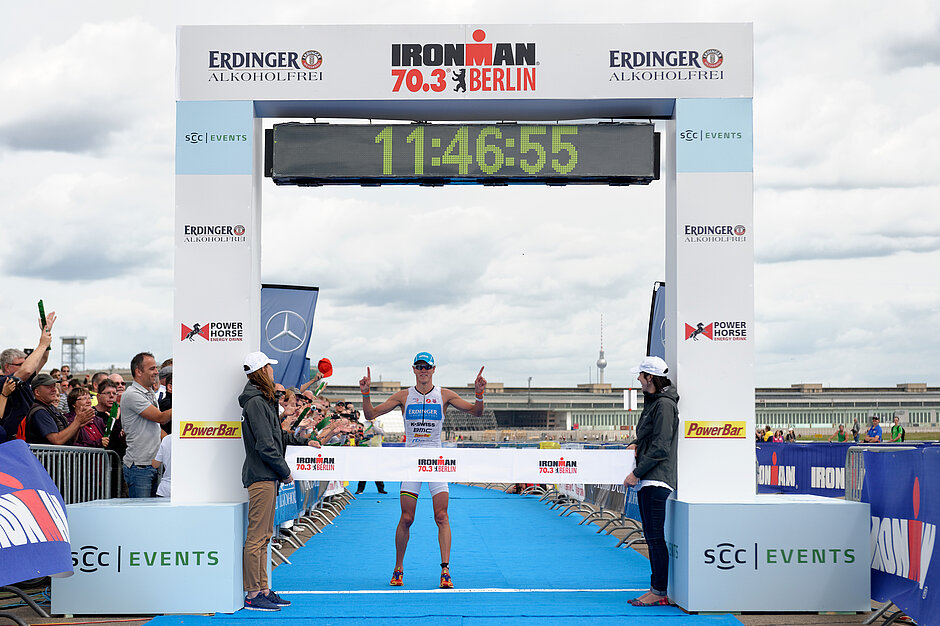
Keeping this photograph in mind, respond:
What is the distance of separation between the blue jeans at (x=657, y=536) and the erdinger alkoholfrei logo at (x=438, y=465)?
1.68 m

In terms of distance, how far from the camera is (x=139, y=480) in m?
10.2

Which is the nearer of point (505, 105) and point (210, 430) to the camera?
point (210, 430)

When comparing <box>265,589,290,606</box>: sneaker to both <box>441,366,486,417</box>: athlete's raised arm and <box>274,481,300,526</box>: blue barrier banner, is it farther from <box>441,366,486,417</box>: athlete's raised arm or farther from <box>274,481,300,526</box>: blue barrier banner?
<box>274,481,300,526</box>: blue barrier banner

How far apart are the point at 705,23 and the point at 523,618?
5.24 m

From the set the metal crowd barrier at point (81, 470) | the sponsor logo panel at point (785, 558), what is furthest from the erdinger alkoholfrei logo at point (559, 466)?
the metal crowd barrier at point (81, 470)

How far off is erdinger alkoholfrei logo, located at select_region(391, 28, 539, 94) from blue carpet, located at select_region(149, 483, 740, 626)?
4418 millimetres

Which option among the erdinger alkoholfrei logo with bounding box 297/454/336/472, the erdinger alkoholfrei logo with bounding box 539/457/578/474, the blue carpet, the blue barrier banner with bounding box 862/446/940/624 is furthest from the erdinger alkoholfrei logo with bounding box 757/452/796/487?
the erdinger alkoholfrei logo with bounding box 297/454/336/472

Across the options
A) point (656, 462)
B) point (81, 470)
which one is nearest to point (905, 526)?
point (656, 462)

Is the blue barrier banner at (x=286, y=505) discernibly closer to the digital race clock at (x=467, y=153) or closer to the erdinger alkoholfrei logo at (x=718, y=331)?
the digital race clock at (x=467, y=153)

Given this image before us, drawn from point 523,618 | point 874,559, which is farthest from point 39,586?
point 874,559

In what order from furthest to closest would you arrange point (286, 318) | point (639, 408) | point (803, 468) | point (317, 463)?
point (639, 408) → point (803, 468) → point (286, 318) → point (317, 463)

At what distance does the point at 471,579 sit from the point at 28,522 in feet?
14.9

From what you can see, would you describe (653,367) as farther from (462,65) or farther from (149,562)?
(149,562)

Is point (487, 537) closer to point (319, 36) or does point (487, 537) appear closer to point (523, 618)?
point (523, 618)
